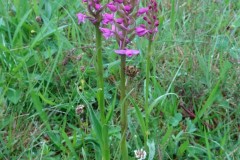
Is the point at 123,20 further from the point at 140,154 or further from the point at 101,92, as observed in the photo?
the point at 140,154

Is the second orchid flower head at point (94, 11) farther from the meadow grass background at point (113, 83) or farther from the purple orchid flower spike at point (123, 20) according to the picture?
the meadow grass background at point (113, 83)

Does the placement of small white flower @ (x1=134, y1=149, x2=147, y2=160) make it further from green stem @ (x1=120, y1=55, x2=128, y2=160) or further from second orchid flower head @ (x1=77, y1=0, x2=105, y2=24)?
second orchid flower head @ (x1=77, y1=0, x2=105, y2=24)

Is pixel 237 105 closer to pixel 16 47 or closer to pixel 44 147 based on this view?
pixel 44 147

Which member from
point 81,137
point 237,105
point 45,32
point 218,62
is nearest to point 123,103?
point 81,137

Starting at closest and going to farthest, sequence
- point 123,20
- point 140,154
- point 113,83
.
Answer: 1. point 123,20
2. point 140,154
3. point 113,83

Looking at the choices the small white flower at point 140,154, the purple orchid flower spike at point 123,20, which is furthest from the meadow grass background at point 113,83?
the purple orchid flower spike at point 123,20

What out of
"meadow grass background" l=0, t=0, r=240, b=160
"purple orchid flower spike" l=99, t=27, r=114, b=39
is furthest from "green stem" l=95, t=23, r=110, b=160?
"meadow grass background" l=0, t=0, r=240, b=160

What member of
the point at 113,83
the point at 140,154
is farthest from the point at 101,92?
the point at 113,83

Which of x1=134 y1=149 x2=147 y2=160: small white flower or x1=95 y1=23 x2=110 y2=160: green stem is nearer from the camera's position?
x1=95 y1=23 x2=110 y2=160: green stem
